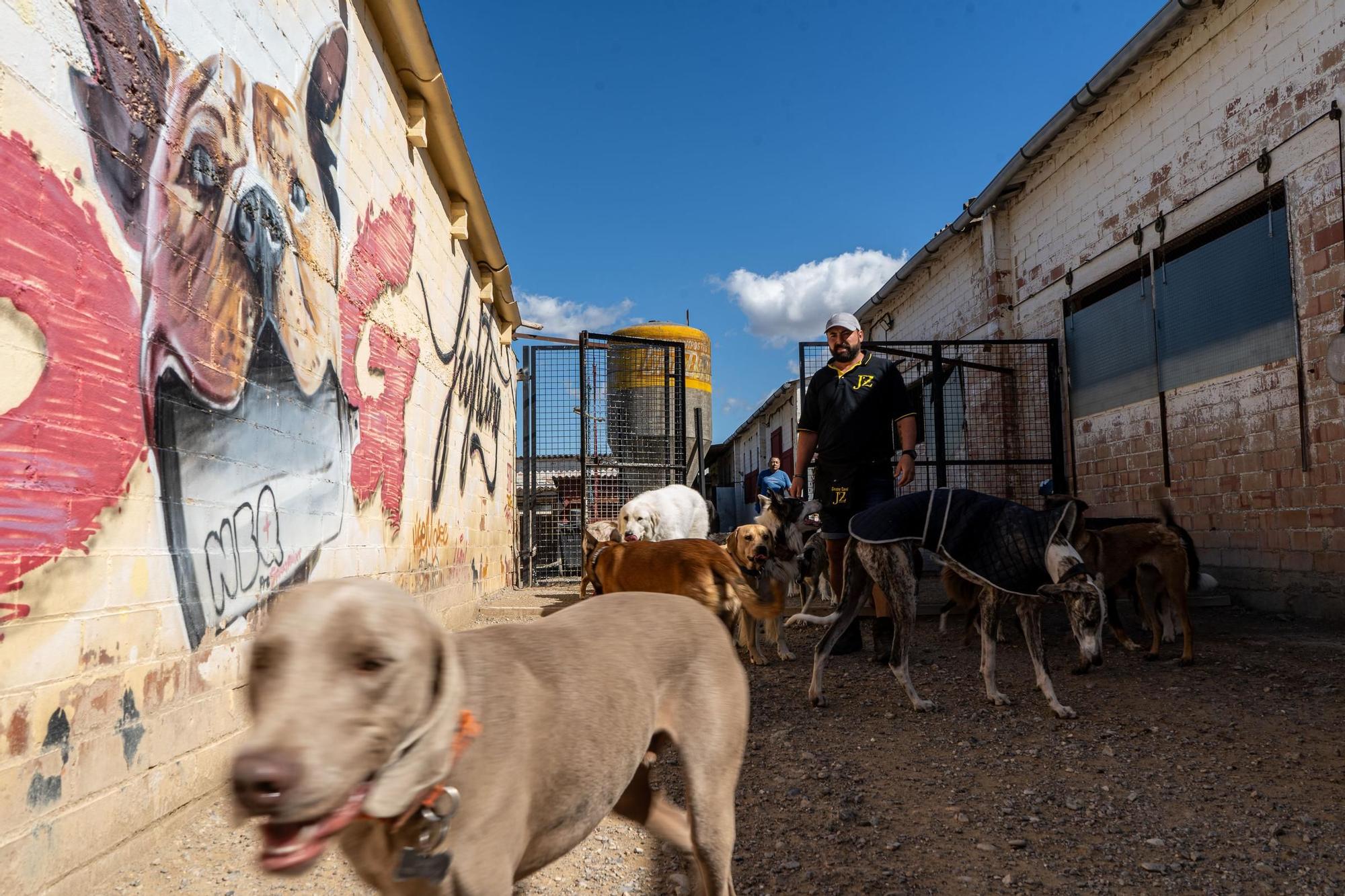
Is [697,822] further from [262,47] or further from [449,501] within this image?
[449,501]

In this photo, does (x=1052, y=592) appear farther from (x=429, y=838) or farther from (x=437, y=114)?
(x=437, y=114)

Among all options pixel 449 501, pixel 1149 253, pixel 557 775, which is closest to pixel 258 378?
pixel 557 775

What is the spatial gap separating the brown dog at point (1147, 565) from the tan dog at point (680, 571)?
2.43m

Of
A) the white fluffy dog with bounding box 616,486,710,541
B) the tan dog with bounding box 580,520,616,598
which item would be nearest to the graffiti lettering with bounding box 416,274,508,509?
the tan dog with bounding box 580,520,616,598

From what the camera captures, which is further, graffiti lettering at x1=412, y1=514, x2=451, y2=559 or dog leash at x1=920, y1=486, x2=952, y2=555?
graffiti lettering at x1=412, y1=514, x2=451, y2=559

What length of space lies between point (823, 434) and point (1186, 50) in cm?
551

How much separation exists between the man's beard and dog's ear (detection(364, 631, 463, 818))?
177 inches

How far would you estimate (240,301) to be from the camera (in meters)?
3.23

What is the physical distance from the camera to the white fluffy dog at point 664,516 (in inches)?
325

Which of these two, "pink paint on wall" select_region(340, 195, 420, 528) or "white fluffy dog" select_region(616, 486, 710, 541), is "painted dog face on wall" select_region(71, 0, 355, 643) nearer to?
"pink paint on wall" select_region(340, 195, 420, 528)

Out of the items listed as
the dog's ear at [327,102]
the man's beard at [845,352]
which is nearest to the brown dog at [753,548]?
the man's beard at [845,352]

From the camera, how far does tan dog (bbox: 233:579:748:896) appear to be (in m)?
1.09

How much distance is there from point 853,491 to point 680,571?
50.5 inches

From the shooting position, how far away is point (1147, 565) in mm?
5664
